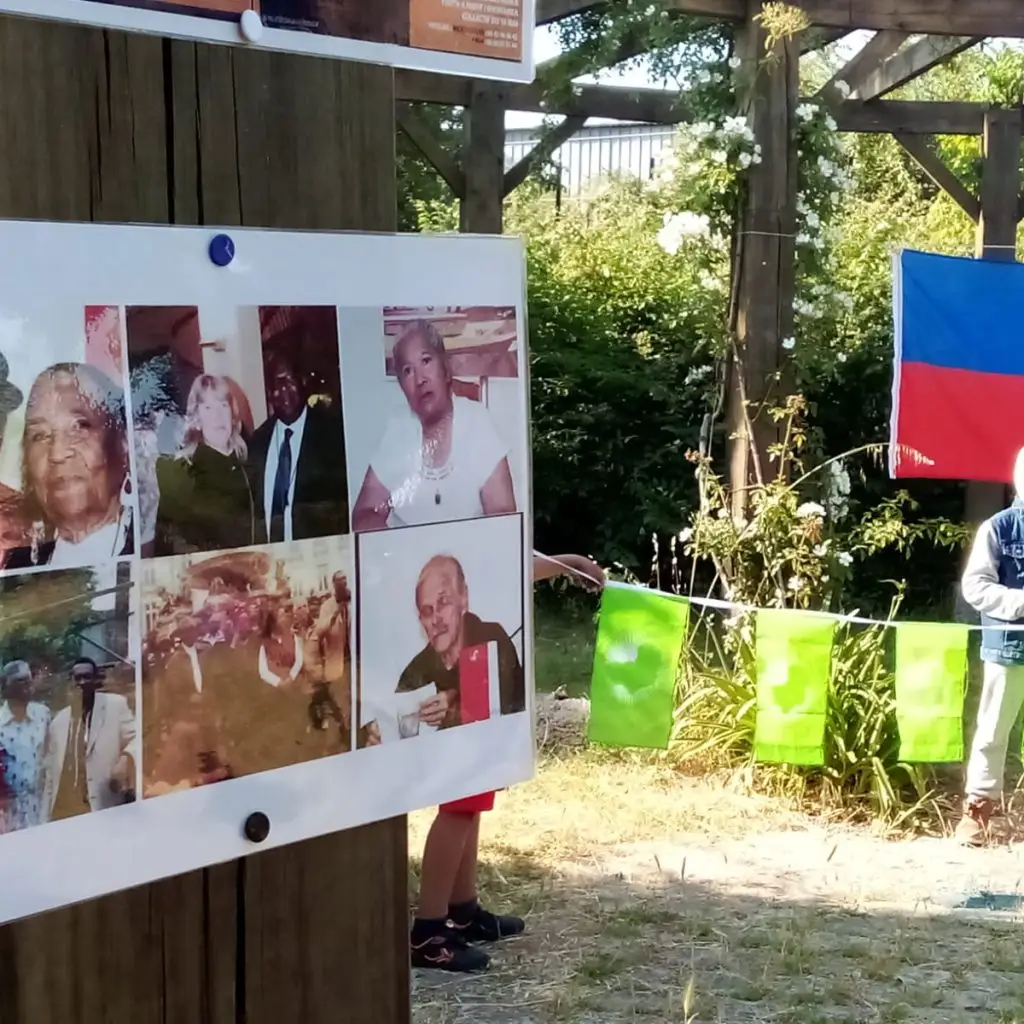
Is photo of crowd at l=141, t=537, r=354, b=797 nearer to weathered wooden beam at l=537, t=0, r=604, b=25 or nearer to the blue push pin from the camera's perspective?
the blue push pin

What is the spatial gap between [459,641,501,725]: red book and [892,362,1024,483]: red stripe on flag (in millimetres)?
4692

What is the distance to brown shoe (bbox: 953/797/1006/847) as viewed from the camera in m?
4.97

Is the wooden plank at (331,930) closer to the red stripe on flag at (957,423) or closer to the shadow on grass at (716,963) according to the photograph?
the shadow on grass at (716,963)

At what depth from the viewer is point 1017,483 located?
4.99 metres

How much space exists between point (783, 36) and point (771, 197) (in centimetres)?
65

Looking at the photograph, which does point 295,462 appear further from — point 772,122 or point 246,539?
point 772,122

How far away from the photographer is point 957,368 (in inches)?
240

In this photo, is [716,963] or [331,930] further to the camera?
[716,963]

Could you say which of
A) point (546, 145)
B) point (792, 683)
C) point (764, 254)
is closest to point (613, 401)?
point (546, 145)

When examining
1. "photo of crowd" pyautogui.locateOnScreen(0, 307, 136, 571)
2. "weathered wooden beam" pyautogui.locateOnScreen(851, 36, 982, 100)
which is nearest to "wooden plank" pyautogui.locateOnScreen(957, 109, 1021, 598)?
"weathered wooden beam" pyautogui.locateOnScreen(851, 36, 982, 100)

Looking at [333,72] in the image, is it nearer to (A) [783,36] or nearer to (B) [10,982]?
(B) [10,982]

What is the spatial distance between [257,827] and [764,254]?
16.2ft

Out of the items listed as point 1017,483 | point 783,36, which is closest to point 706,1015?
point 1017,483

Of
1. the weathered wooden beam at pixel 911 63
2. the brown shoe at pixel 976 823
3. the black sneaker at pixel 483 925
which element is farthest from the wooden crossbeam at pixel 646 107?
the black sneaker at pixel 483 925
